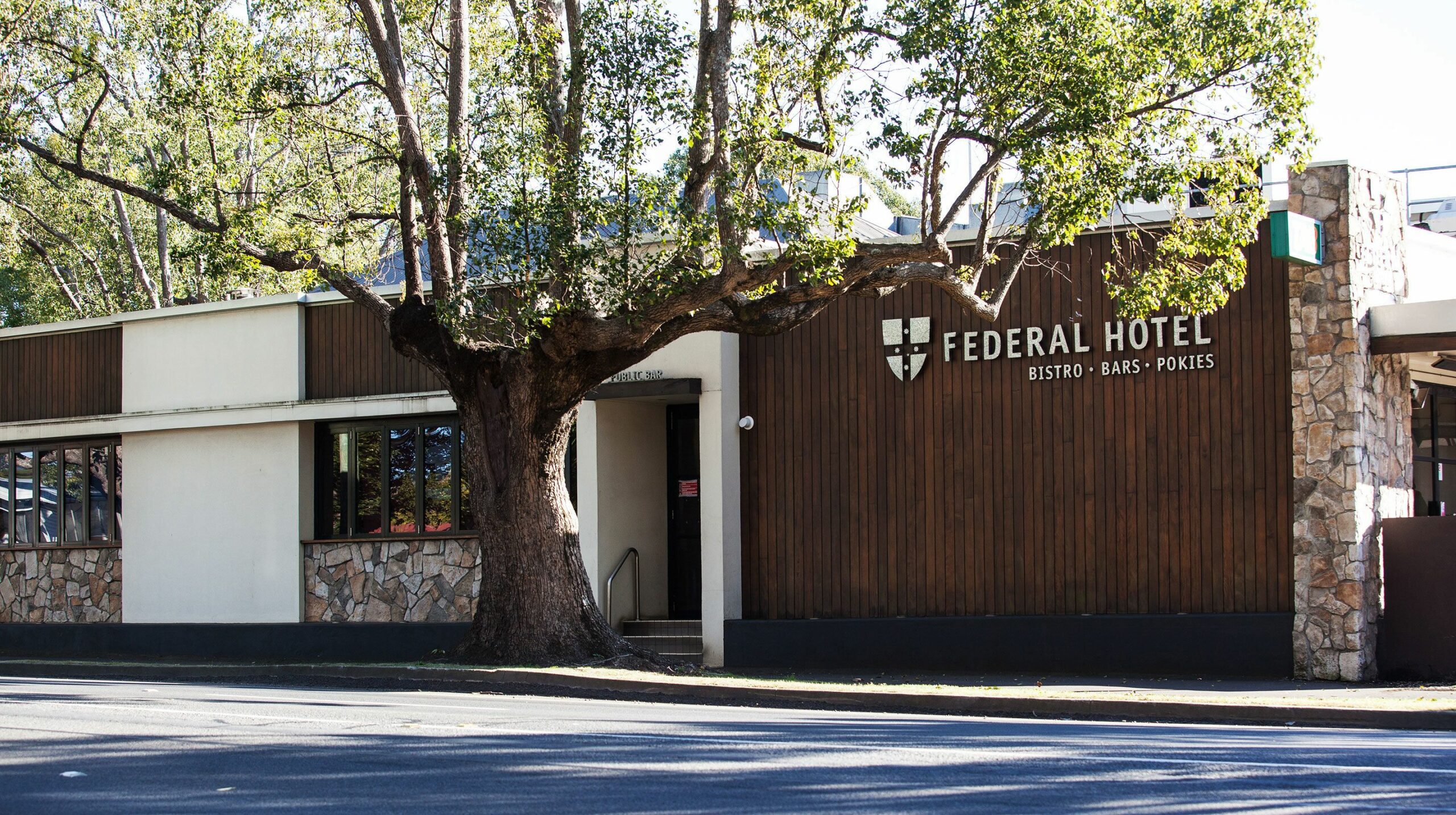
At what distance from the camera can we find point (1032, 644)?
1623cm

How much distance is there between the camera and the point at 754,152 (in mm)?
13562

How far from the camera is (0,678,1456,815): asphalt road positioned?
6.73 m

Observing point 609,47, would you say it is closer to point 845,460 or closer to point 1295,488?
point 845,460

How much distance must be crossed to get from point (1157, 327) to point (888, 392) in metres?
3.19

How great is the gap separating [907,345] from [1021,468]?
6.52 ft

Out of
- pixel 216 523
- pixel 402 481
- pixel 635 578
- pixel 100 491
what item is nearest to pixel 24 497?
pixel 100 491

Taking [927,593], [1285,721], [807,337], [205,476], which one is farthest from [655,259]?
[205,476]

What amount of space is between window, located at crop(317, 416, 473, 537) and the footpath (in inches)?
156

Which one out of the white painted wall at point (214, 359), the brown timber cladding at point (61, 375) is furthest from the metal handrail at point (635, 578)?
the brown timber cladding at point (61, 375)

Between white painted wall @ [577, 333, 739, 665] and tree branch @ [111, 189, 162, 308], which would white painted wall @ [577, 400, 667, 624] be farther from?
tree branch @ [111, 189, 162, 308]

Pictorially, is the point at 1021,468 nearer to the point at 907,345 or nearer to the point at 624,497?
the point at 907,345

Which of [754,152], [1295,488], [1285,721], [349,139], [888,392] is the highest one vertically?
[349,139]

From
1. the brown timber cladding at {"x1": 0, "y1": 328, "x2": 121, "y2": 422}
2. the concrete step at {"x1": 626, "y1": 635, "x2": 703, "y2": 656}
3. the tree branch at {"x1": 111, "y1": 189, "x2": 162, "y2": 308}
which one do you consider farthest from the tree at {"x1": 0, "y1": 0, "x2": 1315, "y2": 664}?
the tree branch at {"x1": 111, "y1": 189, "x2": 162, "y2": 308}

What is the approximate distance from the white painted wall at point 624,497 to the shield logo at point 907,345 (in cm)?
378
